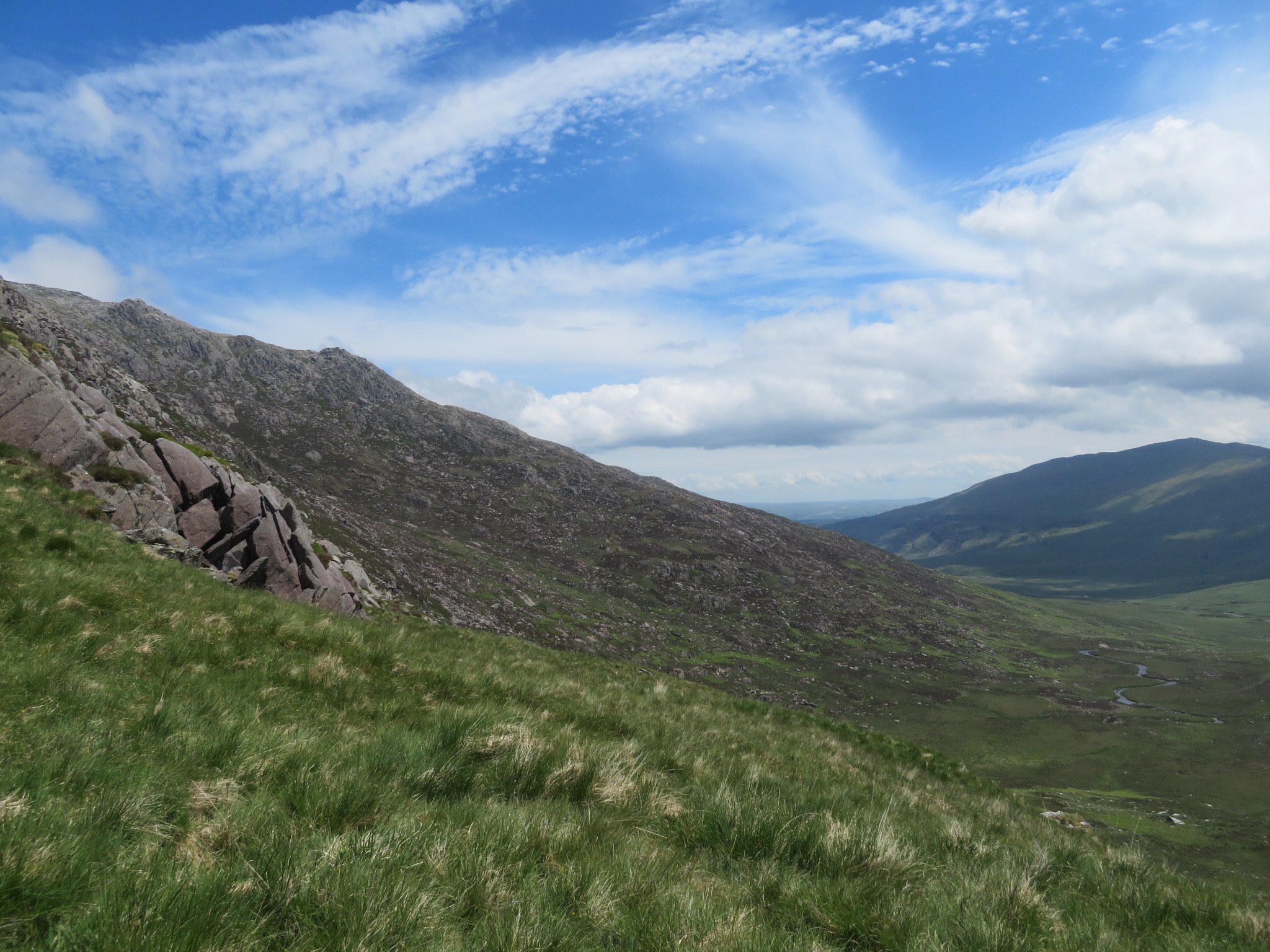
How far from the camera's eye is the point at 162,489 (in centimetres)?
2914

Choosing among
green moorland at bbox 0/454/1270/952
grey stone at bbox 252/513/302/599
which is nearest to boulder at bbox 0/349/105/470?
grey stone at bbox 252/513/302/599

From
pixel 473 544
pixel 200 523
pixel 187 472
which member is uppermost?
pixel 187 472

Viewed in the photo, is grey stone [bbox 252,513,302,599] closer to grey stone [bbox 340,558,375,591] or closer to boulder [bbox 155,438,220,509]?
boulder [bbox 155,438,220,509]

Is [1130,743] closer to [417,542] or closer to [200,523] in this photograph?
[417,542]

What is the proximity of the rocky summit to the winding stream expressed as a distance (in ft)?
123

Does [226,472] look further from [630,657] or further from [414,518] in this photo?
[414,518]

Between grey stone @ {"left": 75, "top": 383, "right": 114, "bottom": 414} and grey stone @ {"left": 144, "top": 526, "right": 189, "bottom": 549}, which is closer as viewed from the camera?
grey stone @ {"left": 144, "top": 526, "right": 189, "bottom": 549}

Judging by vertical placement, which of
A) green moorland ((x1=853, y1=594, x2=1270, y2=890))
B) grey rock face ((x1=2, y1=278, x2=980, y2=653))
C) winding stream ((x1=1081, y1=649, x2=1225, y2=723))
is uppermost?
grey rock face ((x1=2, y1=278, x2=980, y2=653))

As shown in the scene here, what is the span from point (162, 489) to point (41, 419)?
5.53 metres

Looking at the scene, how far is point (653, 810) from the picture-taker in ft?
18.1

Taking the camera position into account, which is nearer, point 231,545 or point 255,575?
point 255,575

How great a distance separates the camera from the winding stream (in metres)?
136

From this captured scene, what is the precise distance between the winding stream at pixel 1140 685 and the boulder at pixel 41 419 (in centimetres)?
19992

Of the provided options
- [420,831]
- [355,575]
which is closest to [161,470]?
[355,575]
